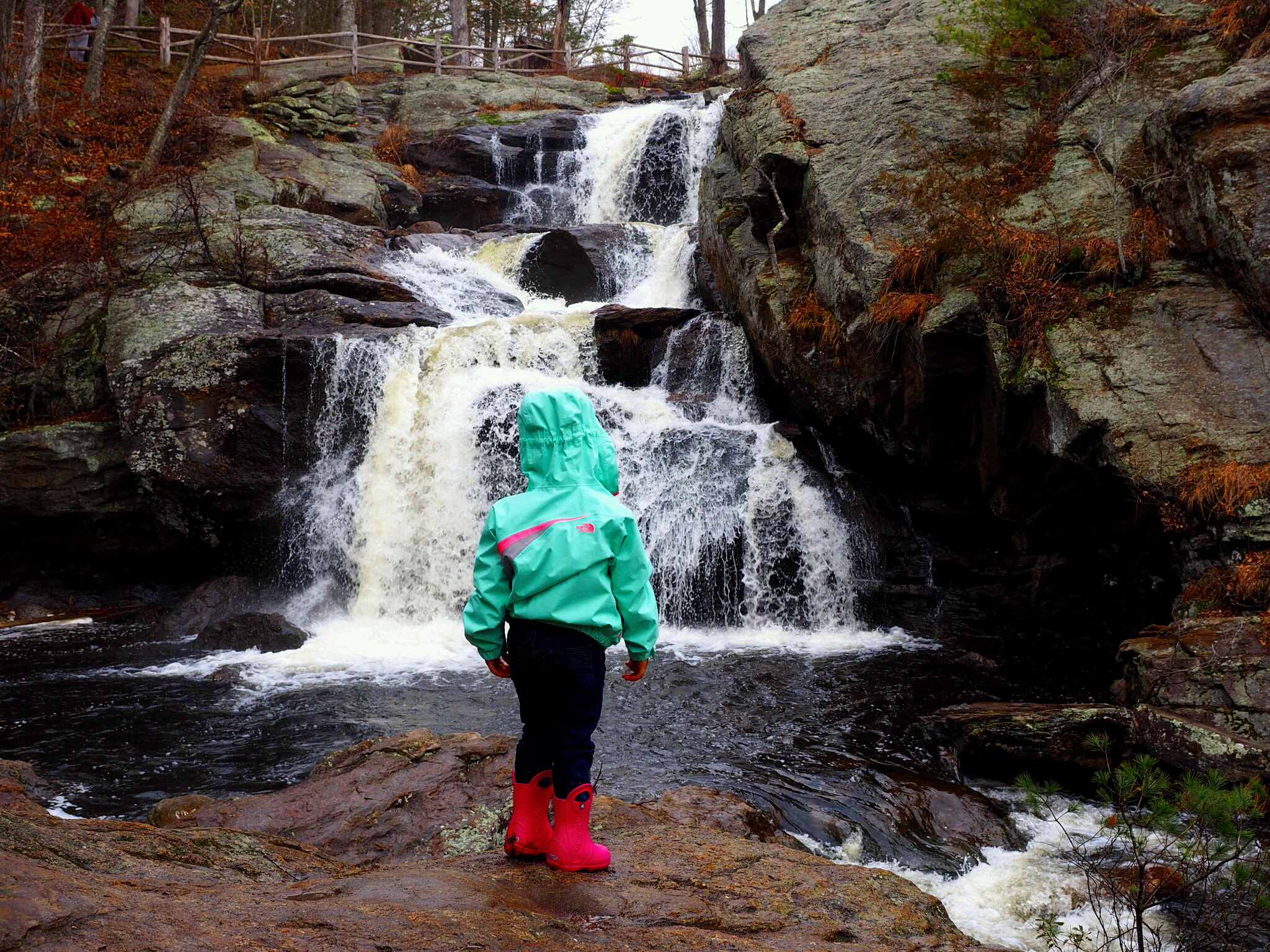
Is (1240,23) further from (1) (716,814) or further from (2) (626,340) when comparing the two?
(1) (716,814)

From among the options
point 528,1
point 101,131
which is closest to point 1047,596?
point 101,131

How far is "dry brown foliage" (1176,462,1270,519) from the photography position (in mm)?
6668

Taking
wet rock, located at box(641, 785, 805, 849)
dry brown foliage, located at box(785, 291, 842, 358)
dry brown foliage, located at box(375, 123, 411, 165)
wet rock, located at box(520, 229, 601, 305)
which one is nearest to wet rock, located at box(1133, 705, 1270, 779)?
wet rock, located at box(641, 785, 805, 849)

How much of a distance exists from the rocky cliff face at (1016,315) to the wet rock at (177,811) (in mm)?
6976

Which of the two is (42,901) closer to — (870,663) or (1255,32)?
(870,663)

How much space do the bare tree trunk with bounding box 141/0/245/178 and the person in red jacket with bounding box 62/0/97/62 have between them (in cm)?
698

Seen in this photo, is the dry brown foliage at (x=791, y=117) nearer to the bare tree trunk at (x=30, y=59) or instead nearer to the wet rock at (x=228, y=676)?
the wet rock at (x=228, y=676)

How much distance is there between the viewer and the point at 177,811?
15.6ft

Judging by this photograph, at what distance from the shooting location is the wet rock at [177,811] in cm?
465

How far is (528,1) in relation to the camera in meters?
31.8

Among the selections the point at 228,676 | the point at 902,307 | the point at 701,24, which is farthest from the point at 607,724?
the point at 701,24

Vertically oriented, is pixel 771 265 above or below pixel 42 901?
above

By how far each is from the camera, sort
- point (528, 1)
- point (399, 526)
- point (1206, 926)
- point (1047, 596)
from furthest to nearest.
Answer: point (528, 1) → point (399, 526) → point (1047, 596) → point (1206, 926)

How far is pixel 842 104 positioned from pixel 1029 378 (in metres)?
5.33
